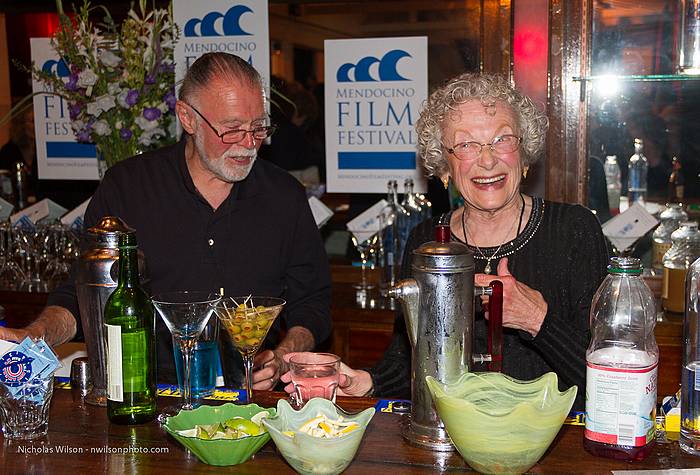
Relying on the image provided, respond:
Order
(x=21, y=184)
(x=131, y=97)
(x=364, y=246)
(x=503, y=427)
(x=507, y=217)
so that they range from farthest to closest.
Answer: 1. (x=21, y=184)
2. (x=364, y=246)
3. (x=131, y=97)
4. (x=507, y=217)
5. (x=503, y=427)

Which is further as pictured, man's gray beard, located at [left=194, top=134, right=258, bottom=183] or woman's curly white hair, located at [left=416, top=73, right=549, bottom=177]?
man's gray beard, located at [left=194, top=134, right=258, bottom=183]

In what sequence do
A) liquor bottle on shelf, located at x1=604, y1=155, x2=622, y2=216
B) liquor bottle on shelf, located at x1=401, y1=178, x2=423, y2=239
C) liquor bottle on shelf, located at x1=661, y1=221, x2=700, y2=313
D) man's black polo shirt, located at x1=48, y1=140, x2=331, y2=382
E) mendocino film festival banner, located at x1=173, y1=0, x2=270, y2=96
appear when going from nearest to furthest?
man's black polo shirt, located at x1=48, y1=140, x2=331, y2=382 < liquor bottle on shelf, located at x1=661, y1=221, x2=700, y2=313 < liquor bottle on shelf, located at x1=604, y1=155, x2=622, y2=216 < liquor bottle on shelf, located at x1=401, y1=178, x2=423, y2=239 < mendocino film festival banner, located at x1=173, y1=0, x2=270, y2=96

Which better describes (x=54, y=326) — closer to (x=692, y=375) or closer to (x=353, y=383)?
(x=353, y=383)

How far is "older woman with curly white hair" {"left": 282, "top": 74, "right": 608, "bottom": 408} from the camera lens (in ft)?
7.93

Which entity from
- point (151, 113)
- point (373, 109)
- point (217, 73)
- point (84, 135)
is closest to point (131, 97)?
point (151, 113)

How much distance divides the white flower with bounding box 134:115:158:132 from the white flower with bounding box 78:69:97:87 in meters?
0.25

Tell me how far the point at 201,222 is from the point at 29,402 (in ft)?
3.75

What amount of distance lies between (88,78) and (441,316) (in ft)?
8.66

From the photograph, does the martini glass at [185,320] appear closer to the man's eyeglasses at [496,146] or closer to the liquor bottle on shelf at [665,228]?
the man's eyeglasses at [496,146]

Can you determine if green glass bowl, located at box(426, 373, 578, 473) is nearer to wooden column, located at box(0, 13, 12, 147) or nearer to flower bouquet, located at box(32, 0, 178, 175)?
flower bouquet, located at box(32, 0, 178, 175)

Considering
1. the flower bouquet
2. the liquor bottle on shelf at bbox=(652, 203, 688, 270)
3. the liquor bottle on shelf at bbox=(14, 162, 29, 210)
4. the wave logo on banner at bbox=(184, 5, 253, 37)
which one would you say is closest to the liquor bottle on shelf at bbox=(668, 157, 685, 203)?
the liquor bottle on shelf at bbox=(652, 203, 688, 270)

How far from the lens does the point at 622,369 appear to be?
1.56 metres

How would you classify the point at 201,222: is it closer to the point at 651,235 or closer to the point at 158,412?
the point at 158,412

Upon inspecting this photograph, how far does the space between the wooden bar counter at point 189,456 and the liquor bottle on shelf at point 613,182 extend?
2.41 meters
